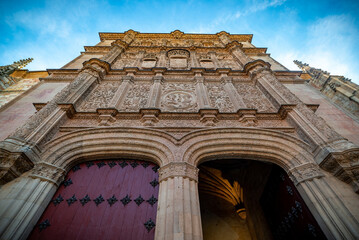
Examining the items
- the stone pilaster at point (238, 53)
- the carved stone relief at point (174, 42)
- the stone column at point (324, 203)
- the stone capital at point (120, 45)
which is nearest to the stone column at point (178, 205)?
the stone column at point (324, 203)

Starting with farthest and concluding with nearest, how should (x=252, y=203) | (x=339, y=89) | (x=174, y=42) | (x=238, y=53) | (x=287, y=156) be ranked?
(x=174, y=42) < (x=238, y=53) < (x=339, y=89) < (x=252, y=203) < (x=287, y=156)

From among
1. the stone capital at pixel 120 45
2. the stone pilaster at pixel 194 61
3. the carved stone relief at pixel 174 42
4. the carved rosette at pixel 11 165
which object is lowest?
the carved rosette at pixel 11 165

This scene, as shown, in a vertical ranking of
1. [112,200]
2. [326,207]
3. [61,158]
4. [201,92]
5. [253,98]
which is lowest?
[326,207]

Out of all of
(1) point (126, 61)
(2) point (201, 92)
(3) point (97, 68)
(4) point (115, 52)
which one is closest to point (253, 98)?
(2) point (201, 92)

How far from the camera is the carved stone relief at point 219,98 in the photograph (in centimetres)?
580

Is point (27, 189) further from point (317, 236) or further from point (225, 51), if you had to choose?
point (225, 51)

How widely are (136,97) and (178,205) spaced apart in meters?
4.27

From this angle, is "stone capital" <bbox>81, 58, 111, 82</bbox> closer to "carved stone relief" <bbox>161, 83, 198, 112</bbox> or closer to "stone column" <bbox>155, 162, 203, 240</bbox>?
"carved stone relief" <bbox>161, 83, 198, 112</bbox>

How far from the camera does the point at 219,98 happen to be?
20.7 feet

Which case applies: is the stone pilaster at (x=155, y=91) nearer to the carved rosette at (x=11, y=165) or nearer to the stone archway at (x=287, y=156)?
the stone archway at (x=287, y=156)

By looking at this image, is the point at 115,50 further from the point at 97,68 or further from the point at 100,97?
the point at 100,97

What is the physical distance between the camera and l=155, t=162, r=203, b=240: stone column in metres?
2.77

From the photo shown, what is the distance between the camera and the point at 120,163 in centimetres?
433

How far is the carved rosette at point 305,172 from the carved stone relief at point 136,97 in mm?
4531
